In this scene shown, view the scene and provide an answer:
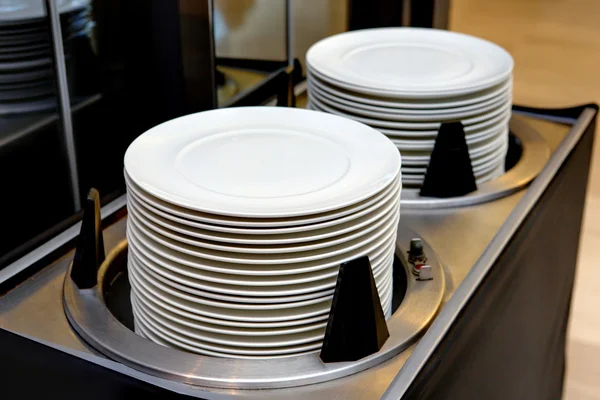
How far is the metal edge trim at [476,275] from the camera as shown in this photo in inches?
26.2

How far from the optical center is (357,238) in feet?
2.22

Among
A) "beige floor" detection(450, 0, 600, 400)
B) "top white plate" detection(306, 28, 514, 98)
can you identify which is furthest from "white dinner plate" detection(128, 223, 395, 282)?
"beige floor" detection(450, 0, 600, 400)

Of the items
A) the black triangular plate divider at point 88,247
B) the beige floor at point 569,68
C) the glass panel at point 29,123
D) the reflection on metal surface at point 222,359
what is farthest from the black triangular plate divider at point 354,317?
the beige floor at point 569,68

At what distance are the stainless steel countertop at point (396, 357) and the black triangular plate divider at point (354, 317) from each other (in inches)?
0.9

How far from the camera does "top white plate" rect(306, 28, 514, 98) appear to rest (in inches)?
37.3

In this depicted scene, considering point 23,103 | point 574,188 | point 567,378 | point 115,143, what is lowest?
point 567,378

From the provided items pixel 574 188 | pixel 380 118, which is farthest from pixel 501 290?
pixel 574 188

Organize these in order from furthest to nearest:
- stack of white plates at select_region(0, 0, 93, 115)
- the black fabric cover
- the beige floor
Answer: the beige floor
stack of white plates at select_region(0, 0, 93, 115)
the black fabric cover

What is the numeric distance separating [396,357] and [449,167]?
314mm

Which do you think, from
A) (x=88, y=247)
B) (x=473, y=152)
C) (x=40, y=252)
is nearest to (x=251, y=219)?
(x=88, y=247)

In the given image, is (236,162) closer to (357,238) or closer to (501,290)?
(357,238)

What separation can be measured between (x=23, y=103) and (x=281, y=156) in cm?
34

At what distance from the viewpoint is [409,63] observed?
1.07 metres

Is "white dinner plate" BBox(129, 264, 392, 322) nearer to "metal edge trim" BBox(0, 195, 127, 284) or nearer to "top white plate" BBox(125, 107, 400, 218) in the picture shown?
"top white plate" BBox(125, 107, 400, 218)
